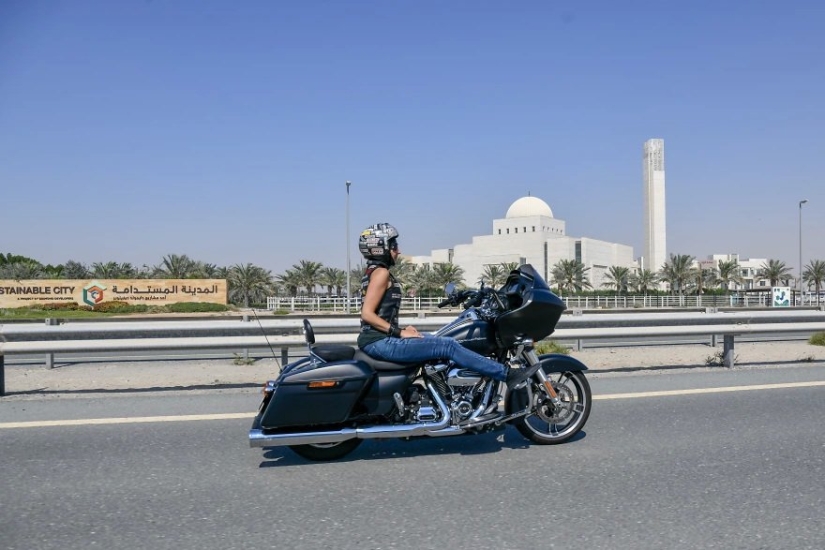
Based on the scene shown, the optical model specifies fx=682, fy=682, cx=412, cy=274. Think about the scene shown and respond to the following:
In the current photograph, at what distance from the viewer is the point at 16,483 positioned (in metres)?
4.51

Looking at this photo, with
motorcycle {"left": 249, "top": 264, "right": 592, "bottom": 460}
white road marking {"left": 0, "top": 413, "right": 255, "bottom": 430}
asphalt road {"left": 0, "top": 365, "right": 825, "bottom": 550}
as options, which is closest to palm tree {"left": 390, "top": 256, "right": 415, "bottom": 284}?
white road marking {"left": 0, "top": 413, "right": 255, "bottom": 430}

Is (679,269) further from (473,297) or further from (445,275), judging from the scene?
(473,297)

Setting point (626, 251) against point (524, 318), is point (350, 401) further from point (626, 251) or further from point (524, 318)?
point (626, 251)

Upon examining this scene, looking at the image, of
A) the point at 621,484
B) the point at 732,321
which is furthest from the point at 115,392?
the point at 732,321

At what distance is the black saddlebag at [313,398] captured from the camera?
475 cm

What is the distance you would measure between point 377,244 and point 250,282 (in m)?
60.7

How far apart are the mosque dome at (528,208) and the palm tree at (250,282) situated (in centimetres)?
4505

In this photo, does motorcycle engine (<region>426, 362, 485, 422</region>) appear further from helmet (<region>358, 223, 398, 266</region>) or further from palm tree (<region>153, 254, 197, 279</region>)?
palm tree (<region>153, 254, 197, 279</region>)

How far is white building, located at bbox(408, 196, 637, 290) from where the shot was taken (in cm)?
9131

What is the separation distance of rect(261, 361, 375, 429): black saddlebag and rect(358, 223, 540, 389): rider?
0.98ft

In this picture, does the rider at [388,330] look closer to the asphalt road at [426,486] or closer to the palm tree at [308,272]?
the asphalt road at [426,486]

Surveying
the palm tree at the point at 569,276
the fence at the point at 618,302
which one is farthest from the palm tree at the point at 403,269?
the palm tree at the point at 569,276

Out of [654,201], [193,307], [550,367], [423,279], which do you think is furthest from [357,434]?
[654,201]

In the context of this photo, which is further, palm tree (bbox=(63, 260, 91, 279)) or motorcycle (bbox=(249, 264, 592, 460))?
palm tree (bbox=(63, 260, 91, 279))
